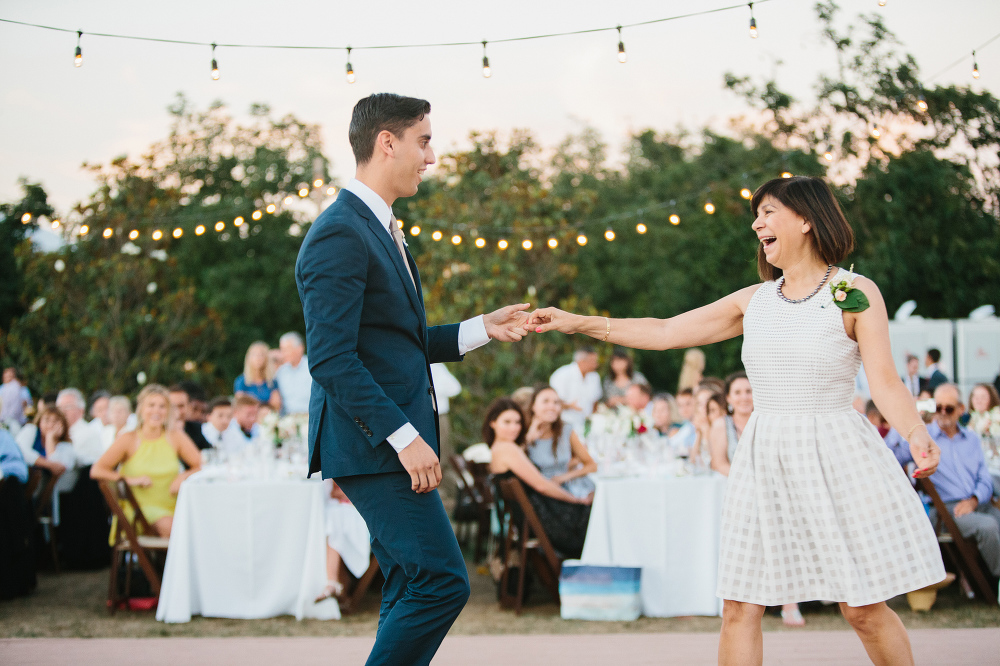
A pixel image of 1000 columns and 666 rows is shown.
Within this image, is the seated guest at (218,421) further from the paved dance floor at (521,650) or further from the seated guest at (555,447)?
the seated guest at (555,447)

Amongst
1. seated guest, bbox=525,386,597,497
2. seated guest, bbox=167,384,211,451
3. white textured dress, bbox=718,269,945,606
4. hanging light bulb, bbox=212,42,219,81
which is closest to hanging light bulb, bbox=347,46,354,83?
hanging light bulb, bbox=212,42,219,81

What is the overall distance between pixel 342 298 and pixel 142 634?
346 cm

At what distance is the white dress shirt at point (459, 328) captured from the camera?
2072 mm

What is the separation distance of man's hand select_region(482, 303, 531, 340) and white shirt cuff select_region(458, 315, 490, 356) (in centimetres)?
4

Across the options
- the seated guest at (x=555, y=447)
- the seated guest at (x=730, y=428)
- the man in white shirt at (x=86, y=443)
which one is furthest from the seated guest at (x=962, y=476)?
the man in white shirt at (x=86, y=443)

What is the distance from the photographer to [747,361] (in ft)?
8.54

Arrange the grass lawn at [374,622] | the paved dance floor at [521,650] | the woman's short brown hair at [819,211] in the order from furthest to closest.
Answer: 1. the grass lawn at [374,622]
2. the paved dance floor at [521,650]
3. the woman's short brown hair at [819,211]

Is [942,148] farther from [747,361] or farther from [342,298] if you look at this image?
[342,298]

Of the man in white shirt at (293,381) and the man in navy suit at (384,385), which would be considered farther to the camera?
the man in white shirt at (293,381)

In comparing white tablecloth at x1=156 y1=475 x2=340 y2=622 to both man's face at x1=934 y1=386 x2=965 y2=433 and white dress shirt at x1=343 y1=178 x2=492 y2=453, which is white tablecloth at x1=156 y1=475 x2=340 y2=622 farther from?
man's face at x1=934 y1=386 x2=965 y2=433

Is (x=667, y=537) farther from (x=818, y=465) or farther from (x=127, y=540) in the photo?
(x=127, y=540)

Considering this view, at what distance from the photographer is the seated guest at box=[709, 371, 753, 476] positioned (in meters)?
5.04

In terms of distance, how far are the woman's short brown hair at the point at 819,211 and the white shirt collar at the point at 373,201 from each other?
3.70 feet

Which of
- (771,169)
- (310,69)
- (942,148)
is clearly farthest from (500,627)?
(942,148)
